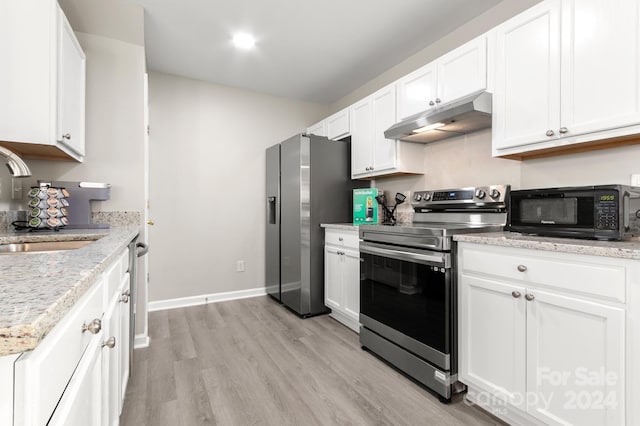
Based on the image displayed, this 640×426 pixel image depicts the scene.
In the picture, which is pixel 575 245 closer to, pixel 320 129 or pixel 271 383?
pixel 271 383

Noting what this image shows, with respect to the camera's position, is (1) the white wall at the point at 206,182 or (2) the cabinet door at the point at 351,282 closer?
(2) the cabinet door at the point at 351,282

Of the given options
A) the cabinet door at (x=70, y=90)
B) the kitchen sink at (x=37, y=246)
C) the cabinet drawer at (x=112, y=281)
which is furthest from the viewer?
the cabinet door at (x=70, y=90)

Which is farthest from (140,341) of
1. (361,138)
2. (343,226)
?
(361,138)

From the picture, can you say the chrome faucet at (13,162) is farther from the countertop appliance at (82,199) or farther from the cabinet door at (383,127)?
the cabinet door at (383,127)

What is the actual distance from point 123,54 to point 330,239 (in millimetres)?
2266

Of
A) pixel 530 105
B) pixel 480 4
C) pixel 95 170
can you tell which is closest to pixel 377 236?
pixel 530 105

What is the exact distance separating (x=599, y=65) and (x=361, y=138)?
186 centimetres

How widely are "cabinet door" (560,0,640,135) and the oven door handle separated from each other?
2.99 feet

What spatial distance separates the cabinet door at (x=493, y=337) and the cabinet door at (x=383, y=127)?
4.42 ft

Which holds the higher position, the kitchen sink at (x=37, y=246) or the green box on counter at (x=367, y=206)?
the green box on counter at (x=367, y=206)

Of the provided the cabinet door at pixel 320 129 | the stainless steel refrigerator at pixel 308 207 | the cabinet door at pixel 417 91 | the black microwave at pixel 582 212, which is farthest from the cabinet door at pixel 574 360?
the cabinet door at pixel 320 129

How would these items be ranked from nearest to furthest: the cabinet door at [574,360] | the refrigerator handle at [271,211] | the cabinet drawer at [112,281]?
the cabinet drawer at [112,281]
the cabinet door at [574,360]
the refrigerator handle at [271,211]

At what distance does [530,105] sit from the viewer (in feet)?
5.81

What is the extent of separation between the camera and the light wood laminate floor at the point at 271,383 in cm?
165
